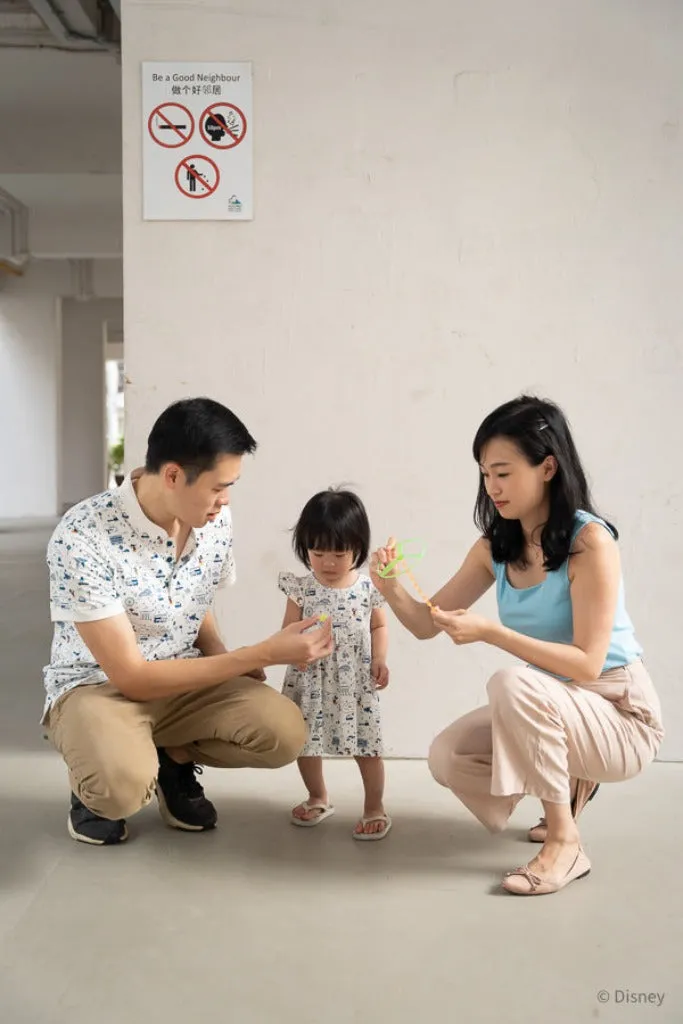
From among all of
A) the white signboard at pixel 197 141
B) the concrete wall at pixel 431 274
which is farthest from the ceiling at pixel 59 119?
the concrete wall at pixel 431 274

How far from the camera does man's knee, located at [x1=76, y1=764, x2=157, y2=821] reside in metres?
2.25

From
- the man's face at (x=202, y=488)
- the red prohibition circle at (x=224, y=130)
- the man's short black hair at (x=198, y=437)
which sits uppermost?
the red prohibition circle at (x=224, y=130)

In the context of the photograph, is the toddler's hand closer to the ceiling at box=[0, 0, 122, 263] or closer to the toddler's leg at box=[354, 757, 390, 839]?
the toddler's leg at box=[354, 757, 390, 839]

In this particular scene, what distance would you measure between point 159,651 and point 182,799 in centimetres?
37

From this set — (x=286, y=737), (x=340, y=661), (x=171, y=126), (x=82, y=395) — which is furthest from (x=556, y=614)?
(x=82, y=395)

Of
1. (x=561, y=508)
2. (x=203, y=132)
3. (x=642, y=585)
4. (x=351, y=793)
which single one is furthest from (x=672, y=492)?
(x=203, y=132)

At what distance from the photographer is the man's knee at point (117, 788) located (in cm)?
225

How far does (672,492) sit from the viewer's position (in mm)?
3119

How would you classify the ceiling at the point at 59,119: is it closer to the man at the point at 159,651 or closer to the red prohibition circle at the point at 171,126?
the red prohibition circle at the point at 171,126

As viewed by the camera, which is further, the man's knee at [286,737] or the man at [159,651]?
the man's knee at [286,737]

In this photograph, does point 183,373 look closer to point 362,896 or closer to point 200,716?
point 200,716

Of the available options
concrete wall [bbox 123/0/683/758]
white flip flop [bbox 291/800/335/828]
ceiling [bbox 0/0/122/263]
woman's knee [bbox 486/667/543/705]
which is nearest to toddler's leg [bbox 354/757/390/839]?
white flip flop [bbox 291/800/335/828]

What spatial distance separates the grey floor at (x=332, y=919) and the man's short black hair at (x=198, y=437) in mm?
852

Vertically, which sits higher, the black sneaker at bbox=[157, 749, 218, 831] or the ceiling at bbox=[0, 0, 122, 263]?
the ceiling at bbox=[0, 0, 122, 263]
